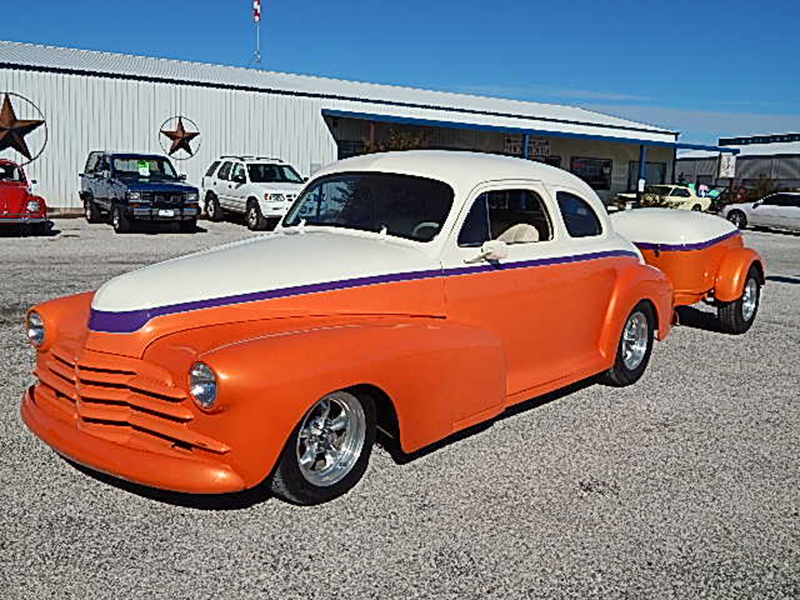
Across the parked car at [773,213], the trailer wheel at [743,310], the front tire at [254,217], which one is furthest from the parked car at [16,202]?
the parked car at [773,213]

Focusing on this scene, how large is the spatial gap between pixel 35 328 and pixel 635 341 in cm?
447

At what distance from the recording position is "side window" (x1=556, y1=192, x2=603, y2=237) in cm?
A: 582

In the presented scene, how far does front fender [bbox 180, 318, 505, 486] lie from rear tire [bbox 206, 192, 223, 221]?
1833 cm

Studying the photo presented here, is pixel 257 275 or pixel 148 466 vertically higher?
pixel 257 275

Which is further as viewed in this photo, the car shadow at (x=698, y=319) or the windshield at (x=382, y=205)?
the car shadow at (x=698, y=319)

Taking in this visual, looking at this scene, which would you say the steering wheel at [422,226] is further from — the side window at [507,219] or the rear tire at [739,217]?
the rear tire at [739,217]

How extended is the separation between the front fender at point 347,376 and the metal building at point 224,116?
21243 millimetres

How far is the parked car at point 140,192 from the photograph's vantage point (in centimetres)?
1792

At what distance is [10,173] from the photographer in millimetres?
16812

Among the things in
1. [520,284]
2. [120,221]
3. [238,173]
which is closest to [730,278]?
[520,284]

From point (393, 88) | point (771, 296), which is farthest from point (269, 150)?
point (771, 296)

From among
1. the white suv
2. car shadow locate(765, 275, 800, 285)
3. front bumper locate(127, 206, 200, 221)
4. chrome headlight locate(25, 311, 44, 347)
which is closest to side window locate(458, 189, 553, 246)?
chrome headlight locate(25, 311, 44, 347)

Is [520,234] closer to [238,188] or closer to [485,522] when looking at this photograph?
[485,522]

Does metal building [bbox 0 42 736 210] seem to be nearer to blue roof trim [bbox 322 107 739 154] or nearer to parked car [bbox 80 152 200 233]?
blue roof trim [bbox 322 107 739 154]
